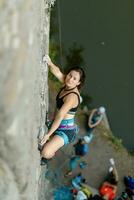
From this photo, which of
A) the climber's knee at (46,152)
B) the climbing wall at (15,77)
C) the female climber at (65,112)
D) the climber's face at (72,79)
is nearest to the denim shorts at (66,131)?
the female climber at (65,112)

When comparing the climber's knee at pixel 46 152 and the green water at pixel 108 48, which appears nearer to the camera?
the climber's knee at pixel 46 152

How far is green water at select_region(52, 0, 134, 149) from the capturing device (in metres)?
10.4

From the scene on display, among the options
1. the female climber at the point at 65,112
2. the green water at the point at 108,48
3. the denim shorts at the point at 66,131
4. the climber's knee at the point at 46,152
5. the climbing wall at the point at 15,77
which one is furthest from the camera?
the green water at the point at 108,48

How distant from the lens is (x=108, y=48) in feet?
34.9

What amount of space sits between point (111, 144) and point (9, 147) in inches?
266

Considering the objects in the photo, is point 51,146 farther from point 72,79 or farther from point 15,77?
point 15,77

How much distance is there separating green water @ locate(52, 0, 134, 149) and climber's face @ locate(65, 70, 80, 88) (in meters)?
6.37

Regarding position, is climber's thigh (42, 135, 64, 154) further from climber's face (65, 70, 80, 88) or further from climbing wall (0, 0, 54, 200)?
climbing wall (0, 0, 54, 200)

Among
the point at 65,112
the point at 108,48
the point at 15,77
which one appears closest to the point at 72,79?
the point at 65,112

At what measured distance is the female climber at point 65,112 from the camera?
3.92m

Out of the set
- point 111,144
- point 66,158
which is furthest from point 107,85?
point 66,158

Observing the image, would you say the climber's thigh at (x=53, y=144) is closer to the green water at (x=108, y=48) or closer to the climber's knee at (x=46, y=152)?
the climber's knee at (x=46, y=152)

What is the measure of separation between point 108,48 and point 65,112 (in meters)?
6.79

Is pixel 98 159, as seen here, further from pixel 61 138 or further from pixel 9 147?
pixel 9 147
